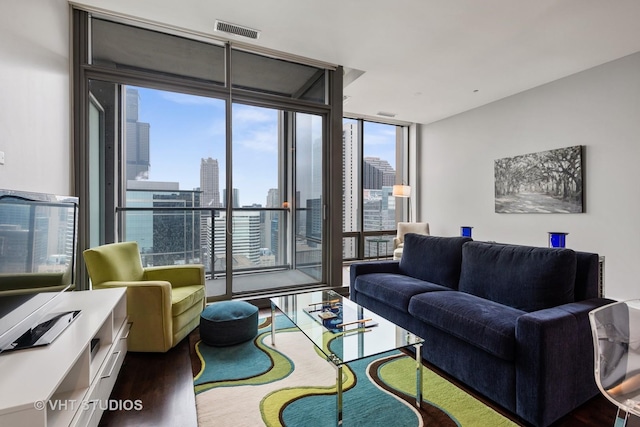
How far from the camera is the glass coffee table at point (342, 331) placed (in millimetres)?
1688

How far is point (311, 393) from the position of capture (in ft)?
6.34

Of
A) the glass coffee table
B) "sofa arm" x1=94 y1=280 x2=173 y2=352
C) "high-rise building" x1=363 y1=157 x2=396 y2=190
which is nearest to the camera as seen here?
the glass coffee table

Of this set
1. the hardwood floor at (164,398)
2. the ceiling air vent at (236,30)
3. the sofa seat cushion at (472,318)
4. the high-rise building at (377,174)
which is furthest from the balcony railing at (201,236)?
the high-rise building at (377,174)

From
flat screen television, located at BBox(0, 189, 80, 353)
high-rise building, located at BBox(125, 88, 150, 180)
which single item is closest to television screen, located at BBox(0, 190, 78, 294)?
flat screen television, located at BBox(0, 189, 80, 353)

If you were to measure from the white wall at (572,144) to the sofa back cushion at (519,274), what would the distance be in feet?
7.99

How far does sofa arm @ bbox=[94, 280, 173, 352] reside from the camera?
2.35m

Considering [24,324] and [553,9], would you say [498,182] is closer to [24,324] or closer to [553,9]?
[553,9]

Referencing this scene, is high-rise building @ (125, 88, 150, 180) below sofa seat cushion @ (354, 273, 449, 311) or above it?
above

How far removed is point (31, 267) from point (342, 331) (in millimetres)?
1710

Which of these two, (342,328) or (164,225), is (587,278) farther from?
(164,225)

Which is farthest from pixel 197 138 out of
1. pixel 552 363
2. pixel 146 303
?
pixel 552 363

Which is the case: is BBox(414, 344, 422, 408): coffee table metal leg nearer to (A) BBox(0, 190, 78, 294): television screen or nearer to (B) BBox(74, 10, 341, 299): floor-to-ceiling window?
(A) BBox(0, 190, 78, 294): television screen

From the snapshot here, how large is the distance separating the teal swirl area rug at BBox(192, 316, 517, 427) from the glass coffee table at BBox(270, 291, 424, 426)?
0.17 m

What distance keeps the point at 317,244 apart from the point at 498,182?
10.5 feet
